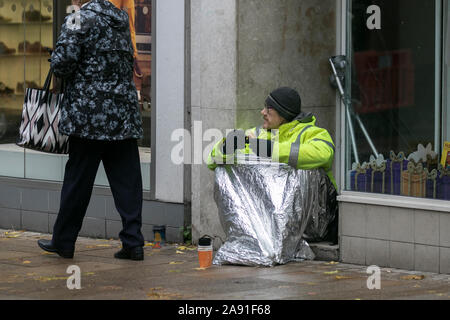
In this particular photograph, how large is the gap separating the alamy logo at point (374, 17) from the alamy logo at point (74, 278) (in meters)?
2.97

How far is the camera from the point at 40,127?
9.54 metres

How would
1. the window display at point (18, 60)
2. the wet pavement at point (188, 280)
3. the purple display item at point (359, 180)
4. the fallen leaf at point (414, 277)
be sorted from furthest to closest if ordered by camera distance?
the window display at point (18, 60)
the purple display item at point (359, 180)
the fallen leaf at point (414, 277)
the wet pavement at point (188, 280)

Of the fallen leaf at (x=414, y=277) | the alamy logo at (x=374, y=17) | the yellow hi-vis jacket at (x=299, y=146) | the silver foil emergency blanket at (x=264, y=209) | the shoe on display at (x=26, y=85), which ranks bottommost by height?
the fallen leaf at (x=414, y=277)

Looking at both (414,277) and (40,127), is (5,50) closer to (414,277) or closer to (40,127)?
(40,127)

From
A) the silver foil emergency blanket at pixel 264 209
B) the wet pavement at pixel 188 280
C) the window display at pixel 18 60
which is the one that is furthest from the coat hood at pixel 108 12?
the window display at pixel 18 60

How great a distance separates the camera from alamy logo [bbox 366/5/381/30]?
8.50 metres

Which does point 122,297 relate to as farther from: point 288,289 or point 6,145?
point 6,145

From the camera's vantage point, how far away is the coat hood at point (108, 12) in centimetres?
813

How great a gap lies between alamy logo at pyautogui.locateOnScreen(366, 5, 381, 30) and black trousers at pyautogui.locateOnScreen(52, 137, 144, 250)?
209 cm

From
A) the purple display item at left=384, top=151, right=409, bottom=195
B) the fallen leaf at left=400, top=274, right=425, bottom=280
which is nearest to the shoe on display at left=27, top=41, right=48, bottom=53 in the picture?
the purple display item at left=384, top=151, right=409, bottom=195

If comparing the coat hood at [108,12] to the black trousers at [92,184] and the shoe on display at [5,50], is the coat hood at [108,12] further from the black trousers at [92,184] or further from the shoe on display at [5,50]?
the shoe on display at [5,50]

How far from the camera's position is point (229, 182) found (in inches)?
325

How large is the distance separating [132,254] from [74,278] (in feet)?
3.27
